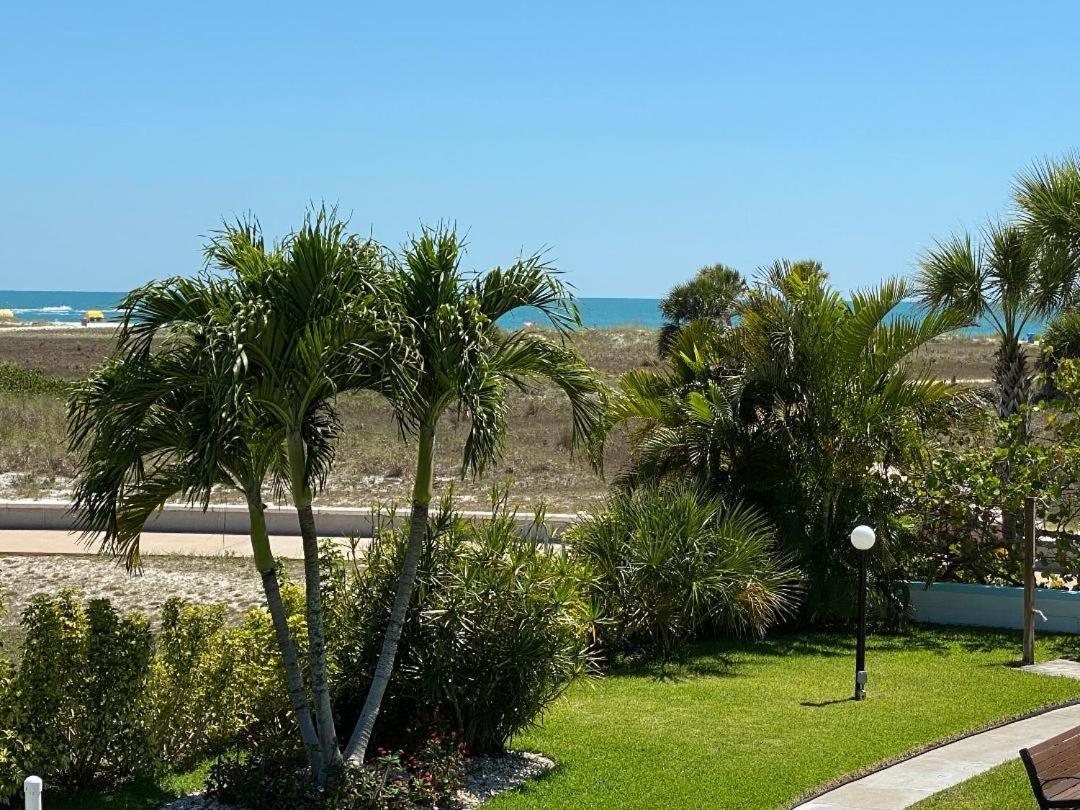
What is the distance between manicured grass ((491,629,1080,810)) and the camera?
346 inches

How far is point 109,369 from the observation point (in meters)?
7.97

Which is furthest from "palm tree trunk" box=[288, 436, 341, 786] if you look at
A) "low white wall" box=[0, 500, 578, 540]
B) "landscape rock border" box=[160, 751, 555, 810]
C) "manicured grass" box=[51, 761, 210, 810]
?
"low white wall" box=[0, 500, 578, 540]

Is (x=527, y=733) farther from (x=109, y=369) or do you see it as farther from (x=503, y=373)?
(x=109, y=369)

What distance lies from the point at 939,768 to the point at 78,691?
6.12 m

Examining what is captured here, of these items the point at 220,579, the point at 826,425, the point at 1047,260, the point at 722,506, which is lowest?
the point at 220,579

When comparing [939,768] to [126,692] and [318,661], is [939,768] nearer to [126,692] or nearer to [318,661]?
[318,661]

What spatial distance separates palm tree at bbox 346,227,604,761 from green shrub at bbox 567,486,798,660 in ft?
16.3

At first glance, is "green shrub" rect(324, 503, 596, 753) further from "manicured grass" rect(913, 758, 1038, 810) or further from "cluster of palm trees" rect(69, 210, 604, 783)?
"manicured grass" rect(913, 758, 1038, 810)

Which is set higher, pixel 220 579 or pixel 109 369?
pixel 109 369

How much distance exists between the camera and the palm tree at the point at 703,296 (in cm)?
3041

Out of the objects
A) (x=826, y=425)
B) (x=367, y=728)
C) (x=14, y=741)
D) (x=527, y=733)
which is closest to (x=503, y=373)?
(x=367, y=728)

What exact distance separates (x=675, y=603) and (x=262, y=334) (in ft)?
24.2

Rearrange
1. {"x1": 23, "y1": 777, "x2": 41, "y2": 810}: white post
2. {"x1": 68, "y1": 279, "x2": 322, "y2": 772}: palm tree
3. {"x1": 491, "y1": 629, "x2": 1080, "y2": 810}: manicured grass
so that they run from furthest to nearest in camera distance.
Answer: {"x1": 491, "y1": 629, "x2": 1080, "y2": 810}: manicured grass < {"x1": 68, "y1": 279, "x2": 322, "y2": 772}: palm tree < {"x1": 23, "y1": 777, "x2": 41, "y2": 810}: white post

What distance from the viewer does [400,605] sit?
27.8 ft
